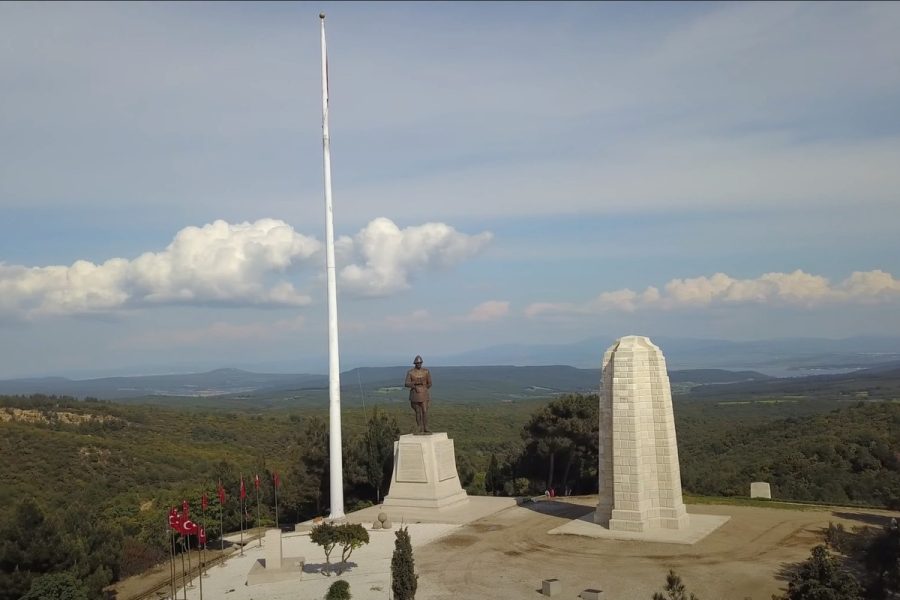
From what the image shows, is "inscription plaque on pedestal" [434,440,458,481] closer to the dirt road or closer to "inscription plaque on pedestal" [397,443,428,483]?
"inscription plaque on pedestal" [397,443,428,483]

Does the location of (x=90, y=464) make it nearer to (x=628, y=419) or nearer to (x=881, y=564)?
(x=628, y=419)

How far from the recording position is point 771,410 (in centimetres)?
9312

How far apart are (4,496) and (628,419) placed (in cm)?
2813

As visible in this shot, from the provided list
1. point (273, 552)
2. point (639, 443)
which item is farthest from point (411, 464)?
point (639, 443)

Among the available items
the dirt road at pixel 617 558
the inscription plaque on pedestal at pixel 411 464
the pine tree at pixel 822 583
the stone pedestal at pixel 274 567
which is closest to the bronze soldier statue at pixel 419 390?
the inscription plaque on pedestal at pixel 411 464

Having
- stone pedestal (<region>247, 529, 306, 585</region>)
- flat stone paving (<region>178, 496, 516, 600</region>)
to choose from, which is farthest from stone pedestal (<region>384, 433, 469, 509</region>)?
stone pedestal (<region>247, 529, 306, 585</region>)

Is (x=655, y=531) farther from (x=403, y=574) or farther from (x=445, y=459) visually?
(x=403, y=574)

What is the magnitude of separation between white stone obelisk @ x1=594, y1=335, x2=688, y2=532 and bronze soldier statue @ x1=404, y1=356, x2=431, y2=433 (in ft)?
22.8

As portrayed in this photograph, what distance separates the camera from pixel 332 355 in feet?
76.5

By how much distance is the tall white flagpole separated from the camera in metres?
23.2

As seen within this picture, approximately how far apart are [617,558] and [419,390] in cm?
967

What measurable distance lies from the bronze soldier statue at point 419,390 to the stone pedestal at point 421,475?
632 mm

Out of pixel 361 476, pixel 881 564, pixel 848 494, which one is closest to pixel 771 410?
pixel 848 494

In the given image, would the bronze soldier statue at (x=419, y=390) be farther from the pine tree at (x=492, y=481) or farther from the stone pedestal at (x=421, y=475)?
the pine tree at (x=492, y=481)
